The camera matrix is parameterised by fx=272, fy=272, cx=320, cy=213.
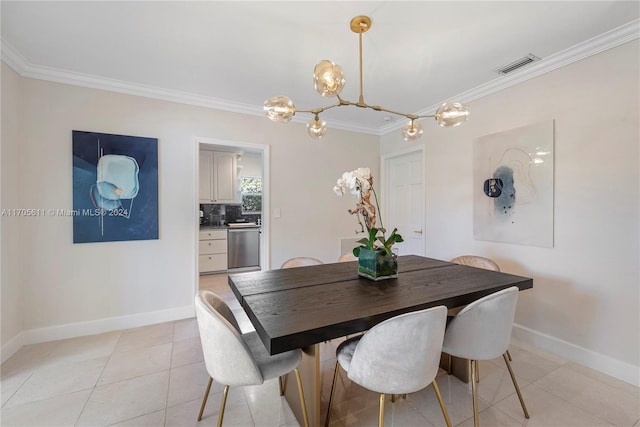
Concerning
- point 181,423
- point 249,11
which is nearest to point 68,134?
point 249,11

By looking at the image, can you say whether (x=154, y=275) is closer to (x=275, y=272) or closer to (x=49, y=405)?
(x=49, y=405)

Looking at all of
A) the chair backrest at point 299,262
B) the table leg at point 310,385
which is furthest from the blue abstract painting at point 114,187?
the table leg at point 310,385

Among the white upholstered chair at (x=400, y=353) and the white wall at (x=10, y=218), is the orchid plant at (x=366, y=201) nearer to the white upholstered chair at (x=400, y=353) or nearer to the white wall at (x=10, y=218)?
the white upholstered chair at (x=400, y=353)

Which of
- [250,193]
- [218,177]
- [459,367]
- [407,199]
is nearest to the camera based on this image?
[459,367]

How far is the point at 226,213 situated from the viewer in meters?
5.61

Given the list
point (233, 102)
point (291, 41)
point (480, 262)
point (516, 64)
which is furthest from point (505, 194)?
point (233, 102)

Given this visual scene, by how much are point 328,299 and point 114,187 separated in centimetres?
256

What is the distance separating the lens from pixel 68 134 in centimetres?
257

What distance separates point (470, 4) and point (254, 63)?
1651 millimetres

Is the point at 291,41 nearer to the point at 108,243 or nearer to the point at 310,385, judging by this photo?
the point at 310,385

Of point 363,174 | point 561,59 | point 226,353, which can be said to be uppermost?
point 561,59

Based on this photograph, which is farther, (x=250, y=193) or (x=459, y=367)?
(x=250, y=193)

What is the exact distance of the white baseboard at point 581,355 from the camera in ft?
6.38

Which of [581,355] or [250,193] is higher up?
[250,193]
